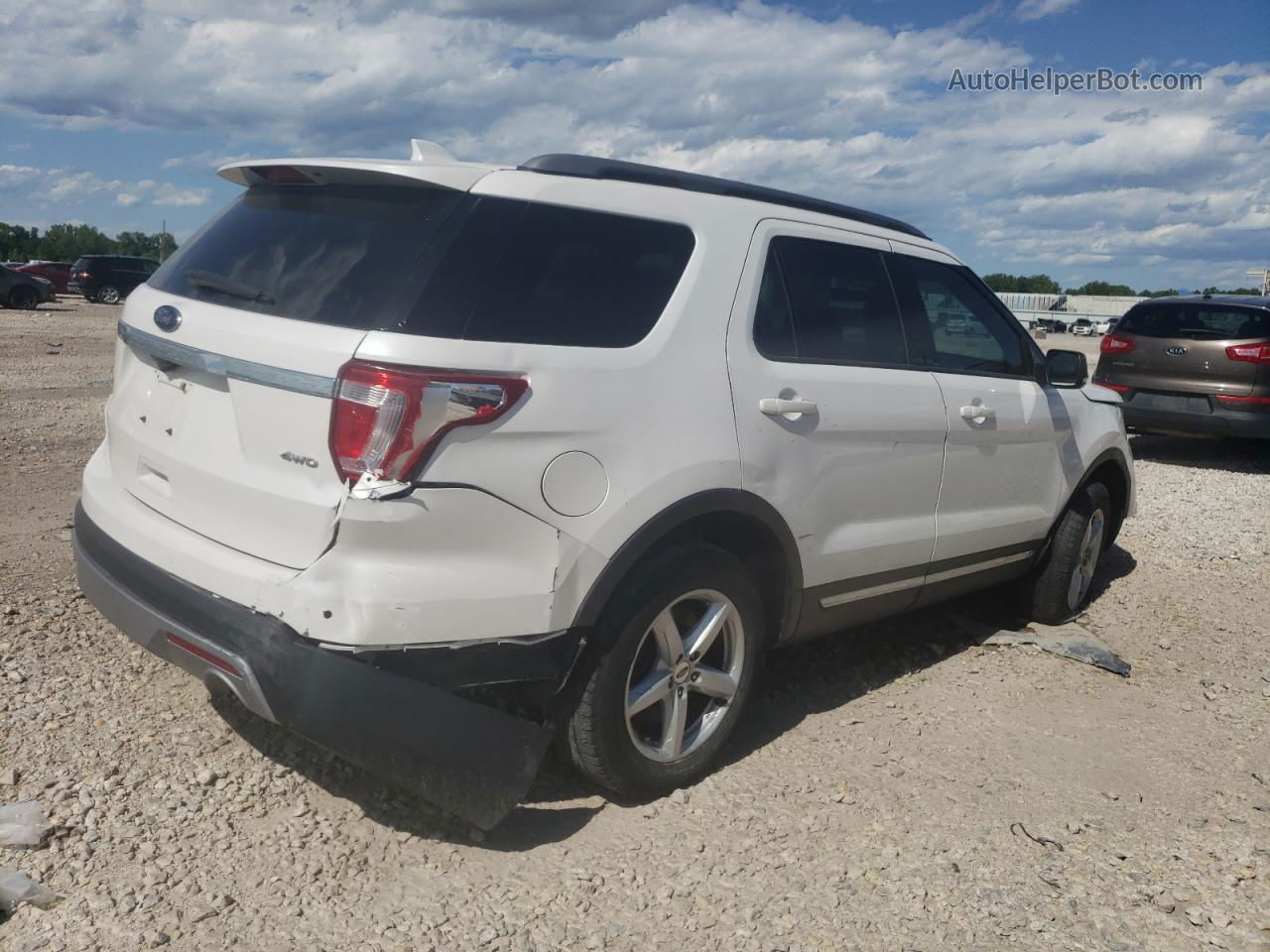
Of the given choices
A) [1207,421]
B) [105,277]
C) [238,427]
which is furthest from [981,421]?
[105,277]

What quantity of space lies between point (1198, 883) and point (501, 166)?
2.95 metres

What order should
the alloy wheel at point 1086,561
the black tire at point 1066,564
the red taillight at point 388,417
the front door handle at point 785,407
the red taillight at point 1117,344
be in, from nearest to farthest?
the red taillight at point 388,417 < the front door handle at point 785,407 < the black tire at point 1066,564 < the alloy wheel at point 1086,561 < the red taillight at point 1117,344

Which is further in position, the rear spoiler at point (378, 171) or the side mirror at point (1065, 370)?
the side mirror at point (1065, 370)

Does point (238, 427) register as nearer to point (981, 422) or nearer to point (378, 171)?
point (378, 171)

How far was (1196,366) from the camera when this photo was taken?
10766 mm

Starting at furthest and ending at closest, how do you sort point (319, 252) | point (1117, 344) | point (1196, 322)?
point (1117, 344)
point (1196, 322)
point (319, 252)

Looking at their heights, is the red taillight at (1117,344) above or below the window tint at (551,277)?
below

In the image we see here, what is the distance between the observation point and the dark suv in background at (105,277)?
35.1 meters

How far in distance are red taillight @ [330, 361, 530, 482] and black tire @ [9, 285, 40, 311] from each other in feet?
104

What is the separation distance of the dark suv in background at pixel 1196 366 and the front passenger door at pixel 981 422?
255 inches

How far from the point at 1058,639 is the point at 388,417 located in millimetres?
3942

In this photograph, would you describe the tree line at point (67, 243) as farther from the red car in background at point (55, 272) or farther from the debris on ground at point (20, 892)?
the debris on ground at point (20, 892)

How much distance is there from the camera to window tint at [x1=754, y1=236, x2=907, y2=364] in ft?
12.2

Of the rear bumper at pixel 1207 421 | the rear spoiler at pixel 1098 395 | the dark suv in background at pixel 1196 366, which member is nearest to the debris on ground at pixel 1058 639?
the rear spoiler at pixel 1098 395
